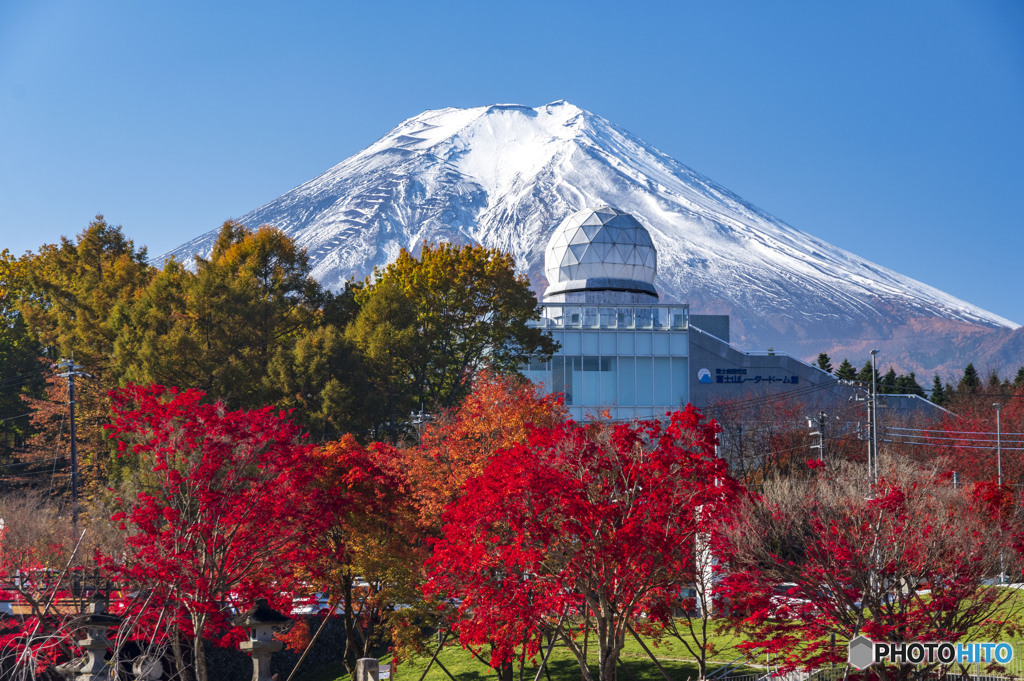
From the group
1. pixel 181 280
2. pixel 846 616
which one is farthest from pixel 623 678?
pixel 181 280

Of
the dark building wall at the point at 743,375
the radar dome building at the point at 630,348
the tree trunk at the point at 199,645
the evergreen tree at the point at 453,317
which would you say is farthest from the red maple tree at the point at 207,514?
the dark building wall at the point at 743,375

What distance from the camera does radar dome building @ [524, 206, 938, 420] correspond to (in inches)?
2254

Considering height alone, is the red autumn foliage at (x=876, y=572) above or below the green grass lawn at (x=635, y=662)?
above

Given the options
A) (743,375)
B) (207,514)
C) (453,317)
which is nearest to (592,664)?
Answer: (207,514)

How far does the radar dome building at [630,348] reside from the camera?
57.2 metres

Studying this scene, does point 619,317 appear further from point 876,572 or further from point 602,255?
point 876,572

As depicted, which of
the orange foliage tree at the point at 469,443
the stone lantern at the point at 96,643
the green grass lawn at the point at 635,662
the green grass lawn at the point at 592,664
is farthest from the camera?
the green grass lawn at the point at 592,664

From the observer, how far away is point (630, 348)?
57812 millimetres

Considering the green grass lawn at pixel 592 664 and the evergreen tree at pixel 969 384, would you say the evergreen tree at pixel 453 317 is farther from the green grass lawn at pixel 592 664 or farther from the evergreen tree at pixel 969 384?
the evergreen tree at pixel 969 384

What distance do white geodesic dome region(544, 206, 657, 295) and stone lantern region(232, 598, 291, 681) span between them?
44.7m

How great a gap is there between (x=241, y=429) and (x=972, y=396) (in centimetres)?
5531

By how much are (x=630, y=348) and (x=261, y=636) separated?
3823cm

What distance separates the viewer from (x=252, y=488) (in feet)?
69.4

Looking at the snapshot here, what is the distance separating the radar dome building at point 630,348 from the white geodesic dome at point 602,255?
0.21ft
